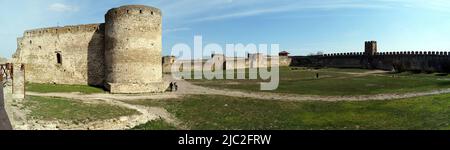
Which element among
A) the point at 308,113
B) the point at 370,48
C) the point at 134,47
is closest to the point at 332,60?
the point at 370,48

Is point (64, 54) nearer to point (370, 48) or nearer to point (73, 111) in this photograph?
point (73, 111)

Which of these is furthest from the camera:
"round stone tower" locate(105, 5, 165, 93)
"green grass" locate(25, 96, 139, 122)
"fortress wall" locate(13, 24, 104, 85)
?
"fortress wall" locate(13, 24, 104, 85)

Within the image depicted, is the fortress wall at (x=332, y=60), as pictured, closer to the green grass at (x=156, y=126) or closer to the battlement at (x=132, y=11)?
the battlement at (x=132, y=11)

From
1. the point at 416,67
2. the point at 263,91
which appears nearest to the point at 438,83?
the point at 263,91

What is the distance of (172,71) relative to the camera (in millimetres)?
42688

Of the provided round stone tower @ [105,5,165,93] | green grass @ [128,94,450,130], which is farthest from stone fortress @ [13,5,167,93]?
green grass @ [128,94,450,130]

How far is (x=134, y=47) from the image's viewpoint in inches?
906

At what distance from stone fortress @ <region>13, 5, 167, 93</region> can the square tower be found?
3371cm

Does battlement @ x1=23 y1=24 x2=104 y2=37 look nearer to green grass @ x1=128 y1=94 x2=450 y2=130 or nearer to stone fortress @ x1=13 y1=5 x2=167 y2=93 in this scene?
stone fortress @ x1=13 y1=5 x2=167 y2=93

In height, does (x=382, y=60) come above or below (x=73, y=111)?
above

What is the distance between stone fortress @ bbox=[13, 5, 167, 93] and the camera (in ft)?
75.5

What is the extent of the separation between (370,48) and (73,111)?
44146 millimetres

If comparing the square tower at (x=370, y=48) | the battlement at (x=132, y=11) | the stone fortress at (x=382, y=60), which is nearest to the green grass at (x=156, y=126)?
the battlement at (x=132, y=11)
